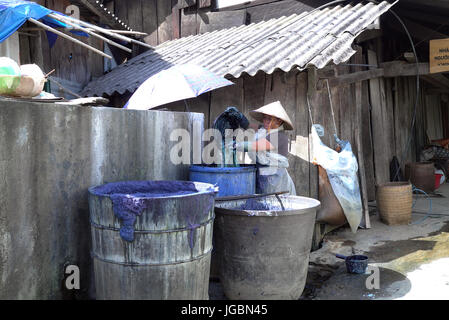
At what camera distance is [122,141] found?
406cm

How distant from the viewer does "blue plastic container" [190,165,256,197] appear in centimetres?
457

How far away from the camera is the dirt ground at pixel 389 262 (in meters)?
4.41

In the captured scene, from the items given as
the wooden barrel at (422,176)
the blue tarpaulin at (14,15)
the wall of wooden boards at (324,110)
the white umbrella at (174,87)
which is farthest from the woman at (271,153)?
the wooden barrel at (422,176)

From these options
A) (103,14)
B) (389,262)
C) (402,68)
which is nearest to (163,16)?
(103,14)

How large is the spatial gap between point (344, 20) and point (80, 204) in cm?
564

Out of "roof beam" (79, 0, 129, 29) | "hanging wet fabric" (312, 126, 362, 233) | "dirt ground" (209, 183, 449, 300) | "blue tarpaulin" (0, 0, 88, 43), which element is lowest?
"dirt ground" (209, 183, 449, 300)

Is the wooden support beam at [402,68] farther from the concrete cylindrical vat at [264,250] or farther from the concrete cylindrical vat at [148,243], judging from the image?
the concrete cylindrical vat at [148,243]

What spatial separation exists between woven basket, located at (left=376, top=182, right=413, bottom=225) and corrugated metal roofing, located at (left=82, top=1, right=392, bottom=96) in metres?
2.37

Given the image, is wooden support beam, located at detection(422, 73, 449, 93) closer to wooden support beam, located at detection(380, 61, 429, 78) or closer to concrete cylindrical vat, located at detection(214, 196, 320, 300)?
wooden support beam, located at detection(380, 61, 429, 78)

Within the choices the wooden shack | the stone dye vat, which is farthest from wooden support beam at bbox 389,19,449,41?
the stone dye vat

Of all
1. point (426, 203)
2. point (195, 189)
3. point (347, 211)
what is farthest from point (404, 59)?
point (195, 189)

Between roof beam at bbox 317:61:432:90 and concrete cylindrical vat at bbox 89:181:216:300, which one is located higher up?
roof beam at bbox 317:61:432:90

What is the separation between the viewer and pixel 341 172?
615 centimetres
